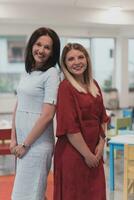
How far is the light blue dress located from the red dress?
0.06 m

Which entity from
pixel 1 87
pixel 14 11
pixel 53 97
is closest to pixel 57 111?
pixel 53 97

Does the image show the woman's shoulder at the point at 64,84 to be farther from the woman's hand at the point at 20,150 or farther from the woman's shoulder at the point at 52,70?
the woman's hand at the point at 20,150

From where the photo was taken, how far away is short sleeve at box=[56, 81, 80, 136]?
1.83 meters

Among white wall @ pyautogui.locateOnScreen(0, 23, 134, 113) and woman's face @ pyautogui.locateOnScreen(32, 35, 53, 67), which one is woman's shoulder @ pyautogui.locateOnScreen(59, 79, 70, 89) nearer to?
woman's face @ pyautogui.locateOnScreen(32, 35, 53, 67)

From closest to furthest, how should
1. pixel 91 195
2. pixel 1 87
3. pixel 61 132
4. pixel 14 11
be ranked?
pixel 61 132 < pixel 91 195 < pixel 14 11 < pixel 1 87

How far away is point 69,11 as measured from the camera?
6.92m

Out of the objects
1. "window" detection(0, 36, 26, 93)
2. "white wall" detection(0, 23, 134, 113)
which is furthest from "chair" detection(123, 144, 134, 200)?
"window" detection(0, 36, 26, 93)

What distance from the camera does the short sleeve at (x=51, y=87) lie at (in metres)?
1.86

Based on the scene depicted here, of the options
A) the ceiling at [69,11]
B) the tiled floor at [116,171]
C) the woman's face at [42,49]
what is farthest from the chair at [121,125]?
the woman's face at [42,49]

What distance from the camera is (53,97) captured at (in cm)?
187

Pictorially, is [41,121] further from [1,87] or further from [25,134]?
[1,87]

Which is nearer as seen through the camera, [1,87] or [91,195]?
[91,195]

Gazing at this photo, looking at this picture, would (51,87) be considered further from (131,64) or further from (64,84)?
(131,64)

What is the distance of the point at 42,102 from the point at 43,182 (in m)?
0.49
